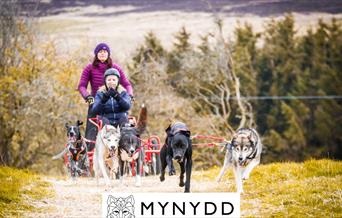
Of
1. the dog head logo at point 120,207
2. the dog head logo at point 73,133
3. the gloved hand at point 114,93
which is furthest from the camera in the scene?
the dog head logo at point 73,133

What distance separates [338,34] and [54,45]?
1264 inches

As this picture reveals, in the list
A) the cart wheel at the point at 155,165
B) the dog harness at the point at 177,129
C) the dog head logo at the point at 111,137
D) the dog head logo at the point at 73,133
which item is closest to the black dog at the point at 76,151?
the dog head logo at the point at 73,133

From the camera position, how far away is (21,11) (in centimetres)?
3972

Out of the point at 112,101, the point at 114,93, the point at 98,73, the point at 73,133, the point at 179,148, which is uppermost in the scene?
the point at 98,73

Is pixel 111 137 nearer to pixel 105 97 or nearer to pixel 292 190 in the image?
pixel 105 97

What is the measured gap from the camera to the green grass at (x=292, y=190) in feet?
33.2

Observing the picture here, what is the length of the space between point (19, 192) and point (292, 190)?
4201 millimetres

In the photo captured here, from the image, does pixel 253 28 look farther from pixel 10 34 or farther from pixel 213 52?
pixel 10 34

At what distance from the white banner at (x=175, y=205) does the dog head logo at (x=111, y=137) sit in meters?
1.10

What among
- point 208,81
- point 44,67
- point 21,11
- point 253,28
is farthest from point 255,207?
point 253,28

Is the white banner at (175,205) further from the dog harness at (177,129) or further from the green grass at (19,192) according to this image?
the green grass at (19,192)

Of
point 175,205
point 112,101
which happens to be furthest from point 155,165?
point 175,205

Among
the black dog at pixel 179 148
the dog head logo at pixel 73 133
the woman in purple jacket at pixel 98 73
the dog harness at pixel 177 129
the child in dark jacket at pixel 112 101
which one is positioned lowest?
the black dog at pixel 179 148

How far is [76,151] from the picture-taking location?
1267 centimetres
